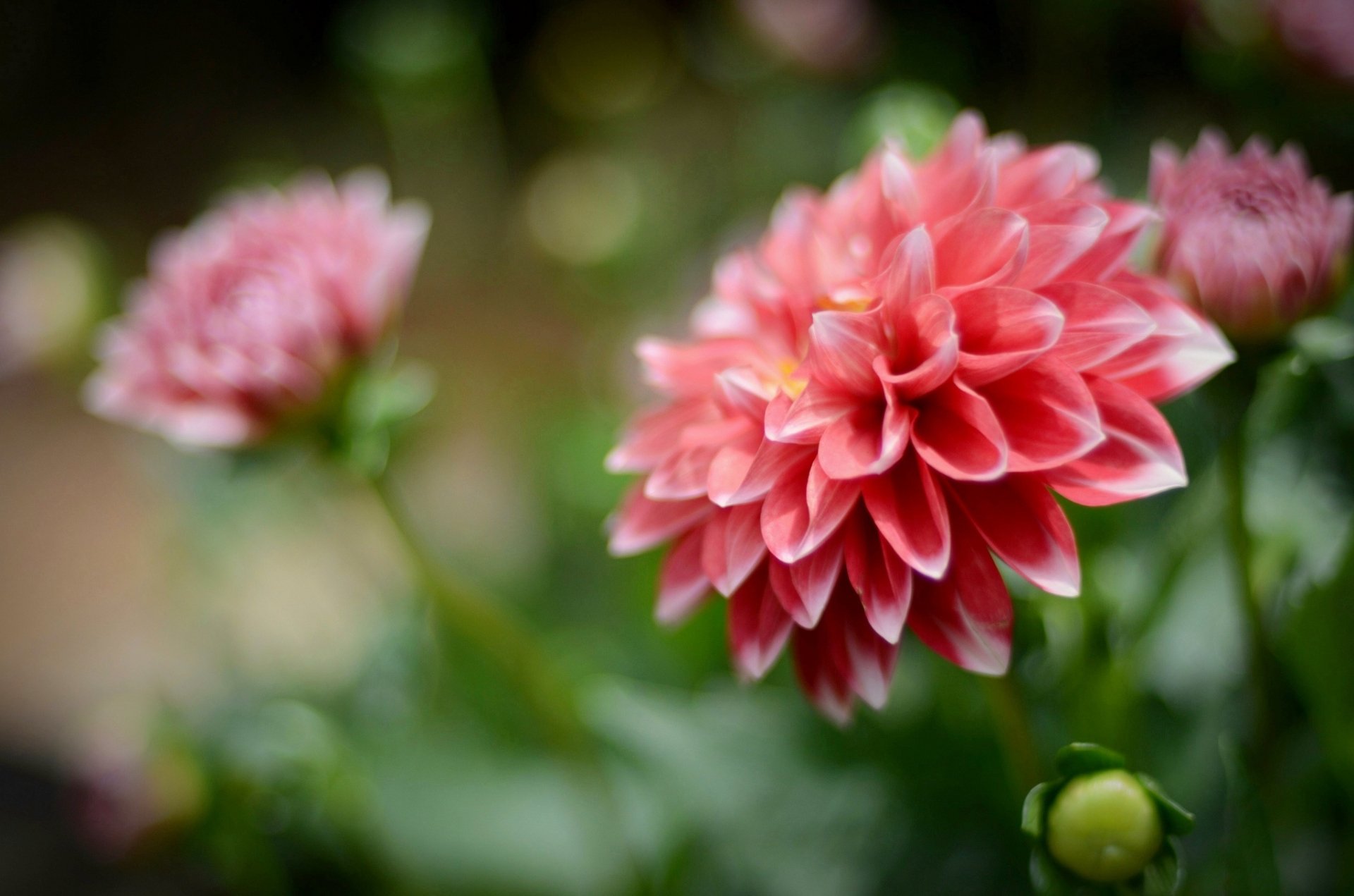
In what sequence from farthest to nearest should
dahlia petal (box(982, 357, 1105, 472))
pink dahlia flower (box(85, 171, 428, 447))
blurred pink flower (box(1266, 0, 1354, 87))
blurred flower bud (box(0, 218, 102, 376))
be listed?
1. blurred flower bud (box(0, 218, 102, 376))
2. blurred pink flower (box(1266, 0, 1354, 87))
3. pink dahlia flower (box(85, 171, 428, 447))
4. dahlia petal (box(982, 357, 1105, 472))

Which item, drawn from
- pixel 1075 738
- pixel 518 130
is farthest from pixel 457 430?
pixel 1075 738

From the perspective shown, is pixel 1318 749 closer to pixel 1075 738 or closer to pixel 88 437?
pixel 1075 738

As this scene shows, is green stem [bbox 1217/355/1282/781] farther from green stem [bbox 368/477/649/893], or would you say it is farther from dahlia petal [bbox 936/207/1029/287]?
green stem [bbox 368/477/649/893]

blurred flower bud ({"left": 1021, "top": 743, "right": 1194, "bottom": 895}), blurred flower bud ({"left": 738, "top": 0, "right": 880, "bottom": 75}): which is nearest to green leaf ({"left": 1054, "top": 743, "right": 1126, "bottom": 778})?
blurred flower bud ({"left": 1021, "top": 743, "right": 1194, "bottom": 895})

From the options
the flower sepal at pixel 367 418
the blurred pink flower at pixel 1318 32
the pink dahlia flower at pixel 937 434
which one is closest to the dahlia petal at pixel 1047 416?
the pink dahlia flower at pixel 937 434

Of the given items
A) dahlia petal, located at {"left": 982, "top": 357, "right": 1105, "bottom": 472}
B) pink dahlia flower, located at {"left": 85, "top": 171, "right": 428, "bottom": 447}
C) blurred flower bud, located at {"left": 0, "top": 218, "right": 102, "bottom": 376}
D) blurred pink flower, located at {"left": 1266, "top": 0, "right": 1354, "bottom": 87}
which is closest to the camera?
dahlia petal, located at {"left": 982, "top": 357, "right": 1105, "bottom": 472}
